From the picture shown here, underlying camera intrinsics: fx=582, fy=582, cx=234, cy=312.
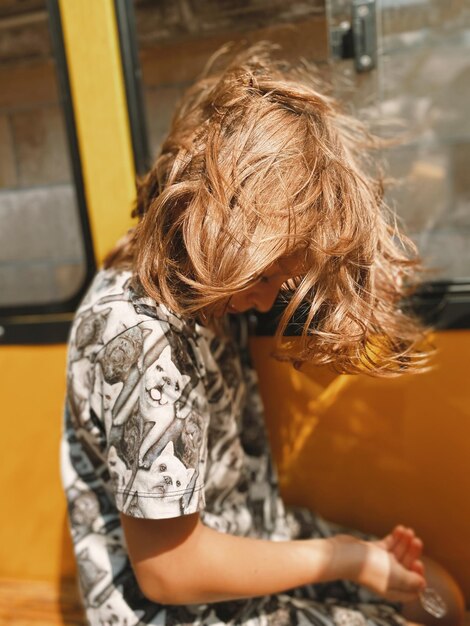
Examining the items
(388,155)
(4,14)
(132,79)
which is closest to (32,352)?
(132,79)

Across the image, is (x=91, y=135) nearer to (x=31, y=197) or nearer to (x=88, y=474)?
(x=31, y=197)

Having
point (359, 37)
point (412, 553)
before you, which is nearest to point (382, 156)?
point (359, 37)

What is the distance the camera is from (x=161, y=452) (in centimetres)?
91

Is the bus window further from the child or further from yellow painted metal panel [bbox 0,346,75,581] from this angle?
the child

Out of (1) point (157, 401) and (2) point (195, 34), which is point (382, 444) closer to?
(1) point (157, 401)

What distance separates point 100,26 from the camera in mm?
1276

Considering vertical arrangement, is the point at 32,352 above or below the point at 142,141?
below

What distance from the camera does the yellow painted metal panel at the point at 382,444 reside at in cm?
130

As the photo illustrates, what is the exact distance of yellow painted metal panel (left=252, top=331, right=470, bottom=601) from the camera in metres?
1.30

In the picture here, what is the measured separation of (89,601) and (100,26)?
1.19m

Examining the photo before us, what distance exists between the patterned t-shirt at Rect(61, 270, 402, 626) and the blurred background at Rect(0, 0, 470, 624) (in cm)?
15

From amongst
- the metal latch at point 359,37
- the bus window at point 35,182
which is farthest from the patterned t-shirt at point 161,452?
the metal latch at point 359,37

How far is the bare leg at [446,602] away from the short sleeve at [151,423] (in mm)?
652

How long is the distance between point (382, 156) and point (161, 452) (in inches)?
32.4
